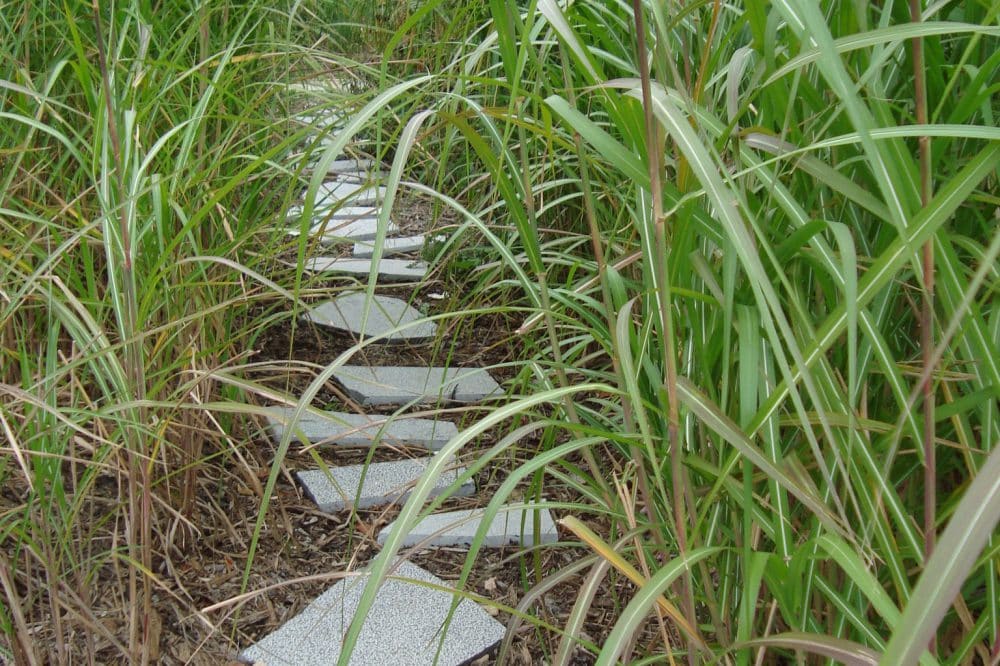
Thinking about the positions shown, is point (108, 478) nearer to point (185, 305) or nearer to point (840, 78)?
point (185, 305)

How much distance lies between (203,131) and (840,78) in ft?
4.07

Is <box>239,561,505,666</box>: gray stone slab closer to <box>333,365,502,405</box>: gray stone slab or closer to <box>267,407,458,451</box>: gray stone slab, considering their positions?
<box>267,407,458,451</box>: gray stone slab

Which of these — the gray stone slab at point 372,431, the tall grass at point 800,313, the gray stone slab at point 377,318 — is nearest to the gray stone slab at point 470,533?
the gray stone slab at point 372,431

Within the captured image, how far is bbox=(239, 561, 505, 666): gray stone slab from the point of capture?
4.46 ft

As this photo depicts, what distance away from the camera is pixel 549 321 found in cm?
98

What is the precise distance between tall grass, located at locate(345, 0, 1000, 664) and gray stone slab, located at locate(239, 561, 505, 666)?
1.39 feet

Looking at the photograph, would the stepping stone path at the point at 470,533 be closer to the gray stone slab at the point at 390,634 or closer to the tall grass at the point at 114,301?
the gray stone slab at the point at 390,634

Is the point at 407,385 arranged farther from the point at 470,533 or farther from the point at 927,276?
the point at 927,276

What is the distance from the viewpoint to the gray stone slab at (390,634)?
1.36 m

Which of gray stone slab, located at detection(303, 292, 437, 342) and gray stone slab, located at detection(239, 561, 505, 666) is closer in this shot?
gray stone slab, located at detection(239, 561, 505, 666)

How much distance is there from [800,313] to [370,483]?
121 centimetres

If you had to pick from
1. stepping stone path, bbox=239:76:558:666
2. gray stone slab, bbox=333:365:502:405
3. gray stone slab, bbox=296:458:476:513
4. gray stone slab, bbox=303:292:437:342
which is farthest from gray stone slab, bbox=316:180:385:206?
gray stone slab, bbox=296:458:476:513

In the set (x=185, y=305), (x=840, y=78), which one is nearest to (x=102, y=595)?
(x=185, y=305)

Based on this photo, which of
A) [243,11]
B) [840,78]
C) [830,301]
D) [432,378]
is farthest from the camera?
[432,378]
